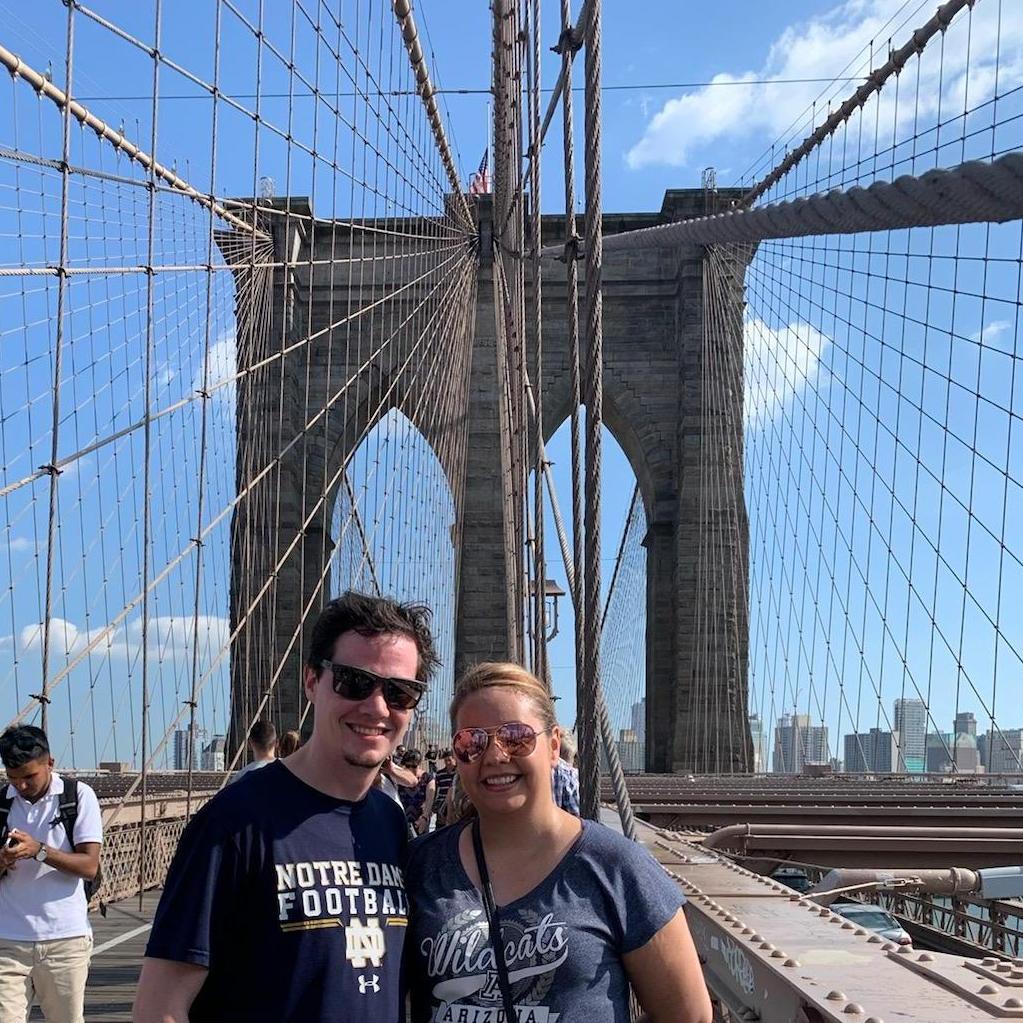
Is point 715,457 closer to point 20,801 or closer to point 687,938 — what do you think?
point 20,801

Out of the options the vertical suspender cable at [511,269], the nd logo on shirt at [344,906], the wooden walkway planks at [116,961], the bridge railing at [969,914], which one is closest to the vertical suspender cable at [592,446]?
the nd logo on shirt at [344,906]

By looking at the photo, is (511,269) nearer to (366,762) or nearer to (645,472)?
(366,762)

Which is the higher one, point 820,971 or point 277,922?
point 277,922

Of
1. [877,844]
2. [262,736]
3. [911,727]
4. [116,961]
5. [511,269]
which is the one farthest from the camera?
[911,727]

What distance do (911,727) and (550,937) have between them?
14079mm

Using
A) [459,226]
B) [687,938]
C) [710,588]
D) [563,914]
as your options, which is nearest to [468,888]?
[563,914]

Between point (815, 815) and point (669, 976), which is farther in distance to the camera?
point (815, 815)

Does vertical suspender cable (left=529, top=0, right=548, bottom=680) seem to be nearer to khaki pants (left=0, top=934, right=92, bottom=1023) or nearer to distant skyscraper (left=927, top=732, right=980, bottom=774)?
khaki pants (left=0, top=934, right=92, bottom=1023)

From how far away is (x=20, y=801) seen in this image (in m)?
3.11

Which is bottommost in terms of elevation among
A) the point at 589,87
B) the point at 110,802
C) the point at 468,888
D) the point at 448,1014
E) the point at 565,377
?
the point at 110,802

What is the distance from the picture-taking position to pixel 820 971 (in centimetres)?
176

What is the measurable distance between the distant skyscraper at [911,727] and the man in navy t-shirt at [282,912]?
8634 millimetres

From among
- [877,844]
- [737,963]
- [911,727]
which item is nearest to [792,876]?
A: [877,844]

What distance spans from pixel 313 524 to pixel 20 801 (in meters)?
17.7
